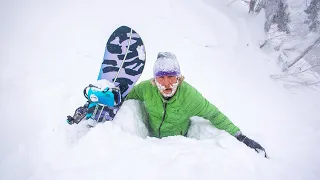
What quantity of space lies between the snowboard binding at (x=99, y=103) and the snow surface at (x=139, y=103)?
168 mm

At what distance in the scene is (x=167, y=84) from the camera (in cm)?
249

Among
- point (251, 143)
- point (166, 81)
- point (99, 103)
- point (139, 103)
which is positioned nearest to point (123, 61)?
point (139, 103)

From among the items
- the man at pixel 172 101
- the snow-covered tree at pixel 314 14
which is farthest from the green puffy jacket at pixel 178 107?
the snow-covered tree at pixel 314 14

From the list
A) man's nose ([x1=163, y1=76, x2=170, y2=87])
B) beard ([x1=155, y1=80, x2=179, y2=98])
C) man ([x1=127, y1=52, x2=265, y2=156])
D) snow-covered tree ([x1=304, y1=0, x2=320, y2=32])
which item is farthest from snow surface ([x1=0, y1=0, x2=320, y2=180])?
snow-covered tree ([x1=304, y1=0, x2=320, y2=32])

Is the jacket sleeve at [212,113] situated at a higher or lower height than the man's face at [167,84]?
lower

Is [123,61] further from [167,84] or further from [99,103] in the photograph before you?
[167,84]

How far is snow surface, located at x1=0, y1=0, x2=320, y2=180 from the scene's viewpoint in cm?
197

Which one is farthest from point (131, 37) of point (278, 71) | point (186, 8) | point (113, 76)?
point (278, 71)

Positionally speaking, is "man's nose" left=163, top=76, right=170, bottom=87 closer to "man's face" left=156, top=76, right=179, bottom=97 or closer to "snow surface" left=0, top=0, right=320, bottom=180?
"man's face" left=156, top=76, right=179, bottom=97

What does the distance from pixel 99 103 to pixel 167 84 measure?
879 mm

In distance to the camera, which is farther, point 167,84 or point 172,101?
point 172,101

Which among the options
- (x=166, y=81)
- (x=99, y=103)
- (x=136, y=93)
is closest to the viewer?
(x=166, y=81)

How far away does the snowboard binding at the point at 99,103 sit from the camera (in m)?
2.56

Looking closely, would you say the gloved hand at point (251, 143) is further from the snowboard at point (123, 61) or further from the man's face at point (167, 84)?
the snowboard at point (123, 61)
